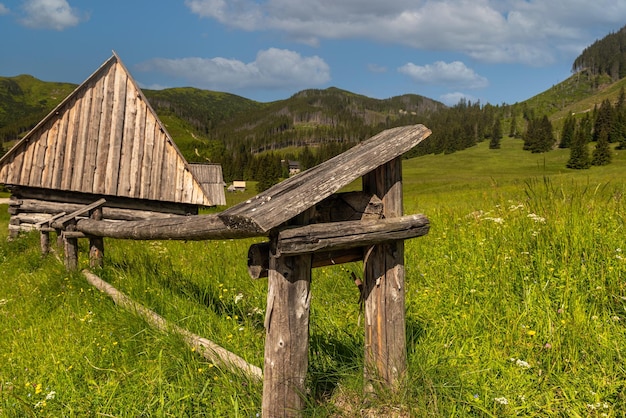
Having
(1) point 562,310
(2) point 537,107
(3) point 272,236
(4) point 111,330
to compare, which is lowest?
(4) point 111,330

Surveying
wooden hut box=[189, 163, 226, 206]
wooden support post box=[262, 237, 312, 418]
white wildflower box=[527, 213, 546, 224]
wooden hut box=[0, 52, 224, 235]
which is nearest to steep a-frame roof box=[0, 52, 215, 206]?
wooden hut box=[0, 52, 224, 235]

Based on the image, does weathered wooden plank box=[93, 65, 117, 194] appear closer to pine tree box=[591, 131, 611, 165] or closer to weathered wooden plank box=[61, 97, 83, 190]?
weathered wooden plank box=[61, 97, 83, 190]

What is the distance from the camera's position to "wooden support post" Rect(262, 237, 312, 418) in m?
2.56

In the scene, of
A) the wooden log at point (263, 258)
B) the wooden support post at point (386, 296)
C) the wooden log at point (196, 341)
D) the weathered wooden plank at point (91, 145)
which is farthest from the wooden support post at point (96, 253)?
the weathered wooden plank at point (91, 145)

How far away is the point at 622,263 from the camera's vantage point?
13.4 ft

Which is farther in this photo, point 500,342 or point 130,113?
→ point 130,113

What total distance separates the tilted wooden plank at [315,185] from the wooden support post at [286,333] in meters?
0.34

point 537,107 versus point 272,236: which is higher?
point 537,107

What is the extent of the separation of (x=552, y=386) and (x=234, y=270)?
411 centimetres

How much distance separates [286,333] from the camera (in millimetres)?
2584

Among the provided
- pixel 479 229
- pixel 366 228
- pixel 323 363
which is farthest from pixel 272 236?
pixel 479 229

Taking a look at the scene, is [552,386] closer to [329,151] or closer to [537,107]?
[329,151]

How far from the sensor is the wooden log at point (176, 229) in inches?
112

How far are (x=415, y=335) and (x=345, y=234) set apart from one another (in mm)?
1451
